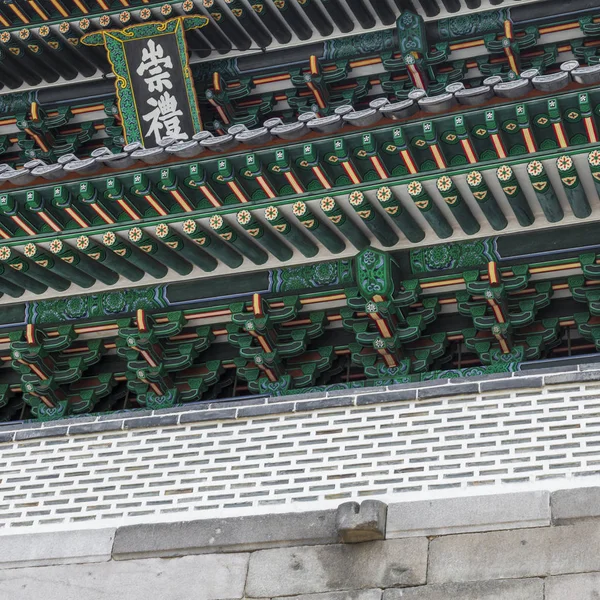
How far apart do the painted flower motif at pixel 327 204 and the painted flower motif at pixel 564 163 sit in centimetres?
217

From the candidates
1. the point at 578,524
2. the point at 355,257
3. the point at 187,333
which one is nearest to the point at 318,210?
the point at 355,257

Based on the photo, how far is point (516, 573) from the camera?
14.2 metres

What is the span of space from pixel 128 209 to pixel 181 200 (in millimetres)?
555

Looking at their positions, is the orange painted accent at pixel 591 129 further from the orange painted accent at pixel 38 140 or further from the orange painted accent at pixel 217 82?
the orange painted accent at pixel 38 140

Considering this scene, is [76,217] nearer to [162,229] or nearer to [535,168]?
[162,229]

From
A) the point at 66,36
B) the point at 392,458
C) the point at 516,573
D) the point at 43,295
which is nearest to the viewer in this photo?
the point at 516,573

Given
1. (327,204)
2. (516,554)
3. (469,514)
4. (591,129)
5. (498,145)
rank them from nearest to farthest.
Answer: (516,554) < (469,514) < (591,129) < (498,145) < (327,204)

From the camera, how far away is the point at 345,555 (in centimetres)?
1484

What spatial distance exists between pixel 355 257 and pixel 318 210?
0.65 meters

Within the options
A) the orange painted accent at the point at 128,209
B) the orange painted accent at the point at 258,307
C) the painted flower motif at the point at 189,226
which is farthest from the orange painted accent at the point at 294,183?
the orange painted accent at the point at 128,209

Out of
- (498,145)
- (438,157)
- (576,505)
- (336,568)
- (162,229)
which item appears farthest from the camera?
(162,229)

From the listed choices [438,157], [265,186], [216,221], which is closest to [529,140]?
[438,157]

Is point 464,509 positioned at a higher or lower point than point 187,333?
lower

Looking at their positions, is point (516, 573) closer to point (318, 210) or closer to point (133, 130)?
point (318, 210)
